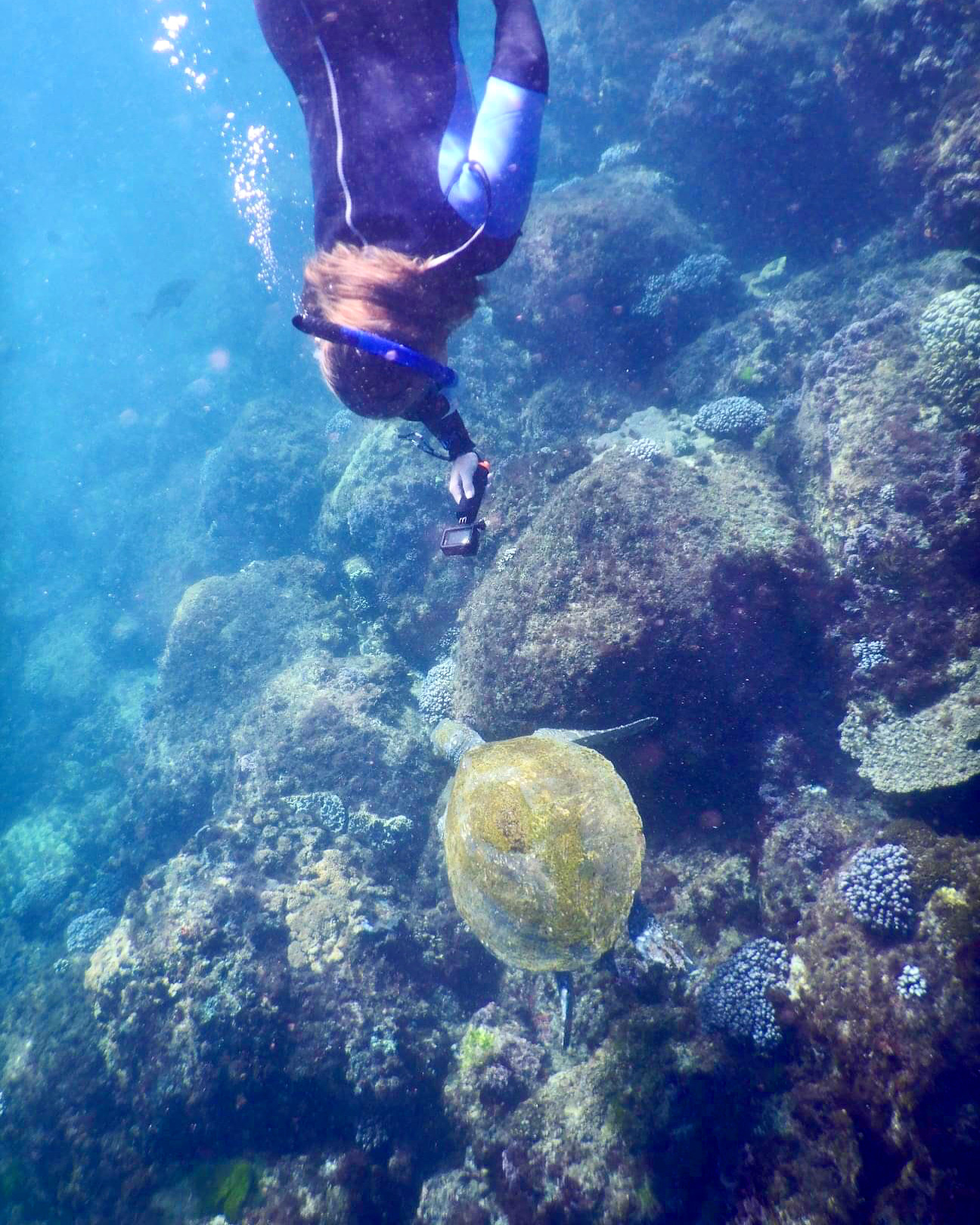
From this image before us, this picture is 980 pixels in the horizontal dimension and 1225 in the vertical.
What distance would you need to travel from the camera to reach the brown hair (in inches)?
73.6

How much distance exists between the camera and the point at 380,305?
188 centimetres

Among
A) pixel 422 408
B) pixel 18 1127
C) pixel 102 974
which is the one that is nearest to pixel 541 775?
pixel 422 408

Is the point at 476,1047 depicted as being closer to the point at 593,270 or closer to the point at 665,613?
the point at 665,613

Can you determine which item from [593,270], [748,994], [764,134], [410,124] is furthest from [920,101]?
[748,994]

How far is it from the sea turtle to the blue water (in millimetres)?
157

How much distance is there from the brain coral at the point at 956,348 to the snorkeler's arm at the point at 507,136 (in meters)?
4.92

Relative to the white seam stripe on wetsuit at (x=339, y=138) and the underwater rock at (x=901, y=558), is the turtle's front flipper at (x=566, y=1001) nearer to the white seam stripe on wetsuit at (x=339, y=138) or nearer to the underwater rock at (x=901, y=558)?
the underwater rock at (x=901, y=558)

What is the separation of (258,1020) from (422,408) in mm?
6251

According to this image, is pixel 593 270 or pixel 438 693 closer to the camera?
pixel 438 693

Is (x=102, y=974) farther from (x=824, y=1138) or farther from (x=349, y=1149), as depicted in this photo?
(x=824, y=1138)

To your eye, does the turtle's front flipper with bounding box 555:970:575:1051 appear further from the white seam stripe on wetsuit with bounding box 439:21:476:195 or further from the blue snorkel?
the white seam stripe on wetsuit with bounding box 439:21:476:195

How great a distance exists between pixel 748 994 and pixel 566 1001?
1503 millimetres

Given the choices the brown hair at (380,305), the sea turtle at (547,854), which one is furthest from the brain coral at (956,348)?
the brown hair at (380,305)

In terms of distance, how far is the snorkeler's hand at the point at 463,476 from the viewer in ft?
8.52
